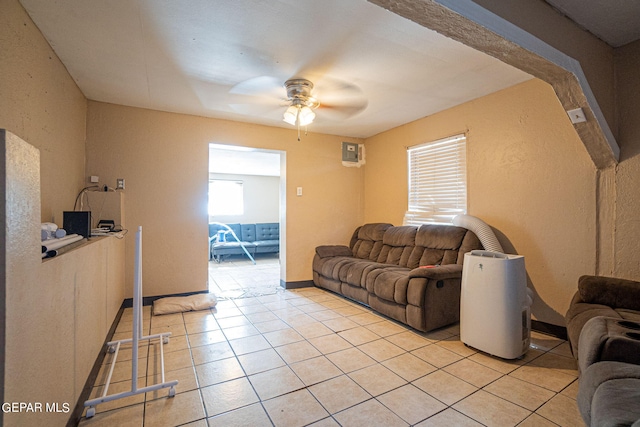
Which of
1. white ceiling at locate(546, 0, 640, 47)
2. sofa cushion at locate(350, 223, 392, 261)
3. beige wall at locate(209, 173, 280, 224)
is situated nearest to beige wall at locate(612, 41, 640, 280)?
white ceiling at locate(546, 0, 640, 47)

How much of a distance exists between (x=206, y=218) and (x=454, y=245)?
9.88 feet

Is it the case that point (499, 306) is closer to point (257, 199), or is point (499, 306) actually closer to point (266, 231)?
point (266, 231)

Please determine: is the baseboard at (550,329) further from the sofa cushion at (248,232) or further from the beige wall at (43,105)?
the sofa cushion at (248,232)

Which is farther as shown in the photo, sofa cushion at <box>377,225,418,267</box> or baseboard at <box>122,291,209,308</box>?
sofa cushion at <box>377,225,418,267</box>

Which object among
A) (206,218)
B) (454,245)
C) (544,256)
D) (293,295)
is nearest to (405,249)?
(454,245)

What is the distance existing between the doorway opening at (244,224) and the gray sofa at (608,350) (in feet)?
10.8

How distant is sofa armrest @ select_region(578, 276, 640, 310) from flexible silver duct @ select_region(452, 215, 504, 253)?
68 centimetres

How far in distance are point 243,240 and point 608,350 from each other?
6.95m

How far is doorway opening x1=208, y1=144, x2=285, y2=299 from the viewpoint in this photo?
462 centimetres

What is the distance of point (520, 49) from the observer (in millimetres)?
1518

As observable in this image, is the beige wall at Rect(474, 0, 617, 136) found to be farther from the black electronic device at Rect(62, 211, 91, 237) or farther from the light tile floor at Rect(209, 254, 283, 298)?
the light tile floor at Rect(209, 254, 283, 298)

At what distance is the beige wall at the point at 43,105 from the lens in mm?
1590

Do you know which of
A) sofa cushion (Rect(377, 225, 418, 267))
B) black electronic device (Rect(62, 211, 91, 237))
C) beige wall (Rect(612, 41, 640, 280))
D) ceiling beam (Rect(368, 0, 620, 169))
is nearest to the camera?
ceiling beam (Rect(368, 0, 620, 169))

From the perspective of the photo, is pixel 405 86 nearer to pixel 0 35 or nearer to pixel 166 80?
pixel 166 80
